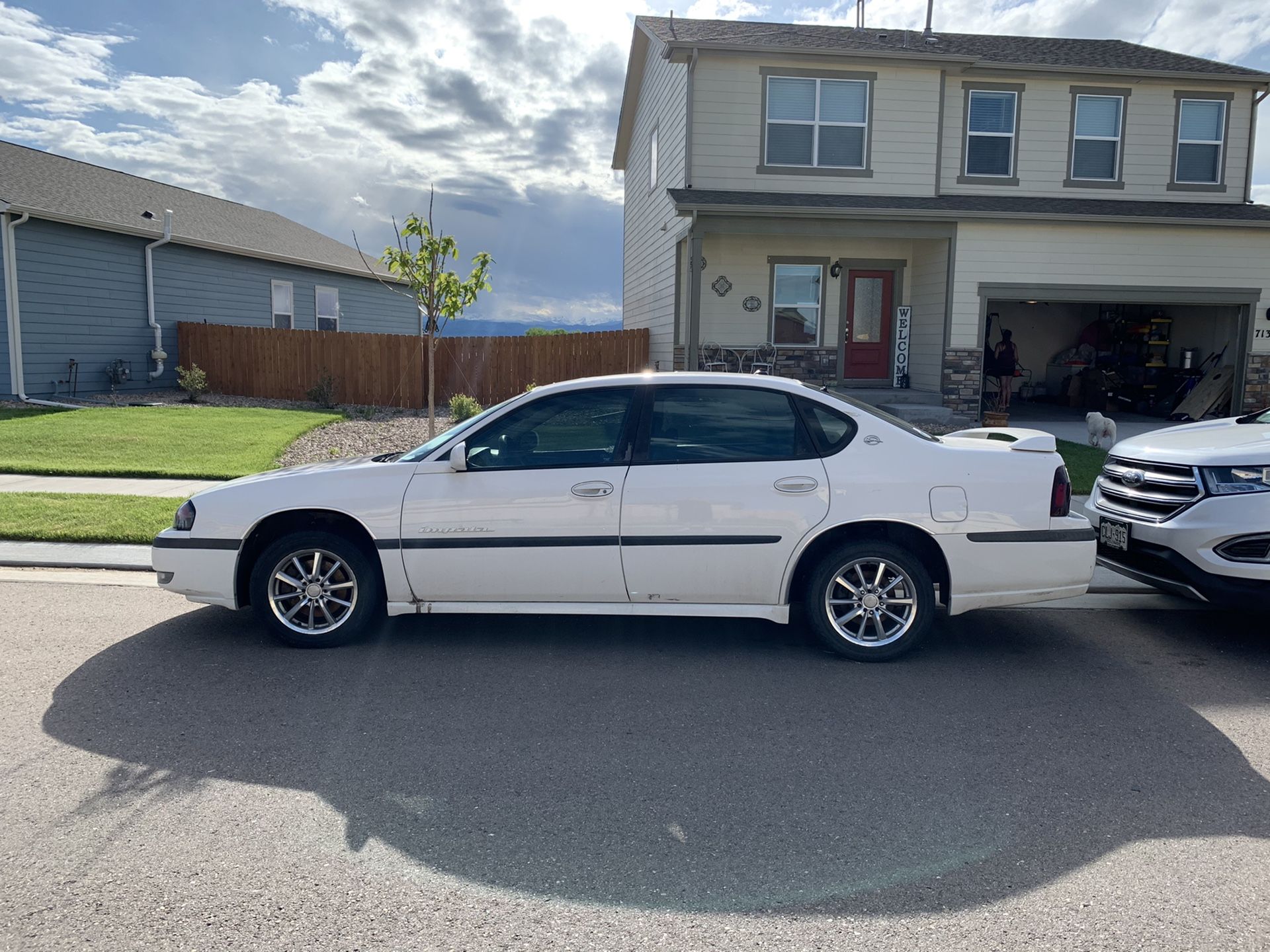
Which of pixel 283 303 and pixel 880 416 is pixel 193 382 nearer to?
pixel 283 303

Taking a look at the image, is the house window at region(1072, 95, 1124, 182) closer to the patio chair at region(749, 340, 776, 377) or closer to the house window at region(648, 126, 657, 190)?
the patio chair at region(749, 340, 776, 377)

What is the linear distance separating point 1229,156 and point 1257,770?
699 inches

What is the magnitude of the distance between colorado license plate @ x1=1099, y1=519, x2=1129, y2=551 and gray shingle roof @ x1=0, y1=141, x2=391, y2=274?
17.9 meters

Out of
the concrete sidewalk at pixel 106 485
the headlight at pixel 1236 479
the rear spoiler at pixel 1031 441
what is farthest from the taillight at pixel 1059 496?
the concrete sidewalk at pixel 106 485

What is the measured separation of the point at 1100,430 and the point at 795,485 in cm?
1020

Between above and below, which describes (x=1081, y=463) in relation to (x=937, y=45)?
below

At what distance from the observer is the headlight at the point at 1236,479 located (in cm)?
539

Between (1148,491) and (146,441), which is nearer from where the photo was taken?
(1148,491)

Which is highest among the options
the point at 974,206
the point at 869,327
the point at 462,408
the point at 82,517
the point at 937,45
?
the point at 937,45

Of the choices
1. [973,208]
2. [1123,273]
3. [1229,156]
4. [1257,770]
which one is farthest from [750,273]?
[1257,770]

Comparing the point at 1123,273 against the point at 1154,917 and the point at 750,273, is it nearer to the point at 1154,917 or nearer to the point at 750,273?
the point at 750,273

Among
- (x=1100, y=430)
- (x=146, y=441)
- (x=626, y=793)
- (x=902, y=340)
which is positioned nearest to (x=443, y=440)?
(x=626, y=793)

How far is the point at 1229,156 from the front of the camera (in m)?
17.7

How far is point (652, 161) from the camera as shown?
782 inches
